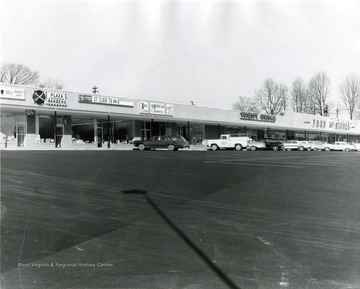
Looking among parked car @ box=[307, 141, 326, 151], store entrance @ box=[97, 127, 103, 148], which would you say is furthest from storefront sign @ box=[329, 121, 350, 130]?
store entrance @ box=[97, 127, 103, 148]

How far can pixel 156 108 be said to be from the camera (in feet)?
128

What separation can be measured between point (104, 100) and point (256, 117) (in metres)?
25.9

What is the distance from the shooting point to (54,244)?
19.0 ft

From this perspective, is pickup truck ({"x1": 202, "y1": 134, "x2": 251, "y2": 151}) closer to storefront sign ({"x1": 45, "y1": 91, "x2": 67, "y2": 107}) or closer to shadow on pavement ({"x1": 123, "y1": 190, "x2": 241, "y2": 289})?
storefront sign ({"x1": 45, "y1": 91, "x2": 67, "y2": 107})

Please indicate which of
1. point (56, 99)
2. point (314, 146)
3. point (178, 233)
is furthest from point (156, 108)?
point (178, 233)

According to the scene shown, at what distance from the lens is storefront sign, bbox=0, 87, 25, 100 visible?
92.3ft

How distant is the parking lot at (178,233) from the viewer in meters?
4.61

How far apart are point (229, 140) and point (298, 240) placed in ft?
109

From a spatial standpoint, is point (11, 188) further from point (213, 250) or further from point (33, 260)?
point (213, 250)

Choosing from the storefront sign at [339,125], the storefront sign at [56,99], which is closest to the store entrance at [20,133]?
the storefront sign at [56,99]

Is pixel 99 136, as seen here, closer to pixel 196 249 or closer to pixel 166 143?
pixel 166 143

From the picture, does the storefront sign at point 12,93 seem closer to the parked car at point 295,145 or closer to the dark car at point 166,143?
the dark car at point 166,143

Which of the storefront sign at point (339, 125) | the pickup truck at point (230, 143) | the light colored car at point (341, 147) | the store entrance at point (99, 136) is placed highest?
the storefront sign at point (339, 125)

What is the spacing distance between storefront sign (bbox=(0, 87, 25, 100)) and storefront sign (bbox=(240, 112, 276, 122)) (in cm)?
2940
